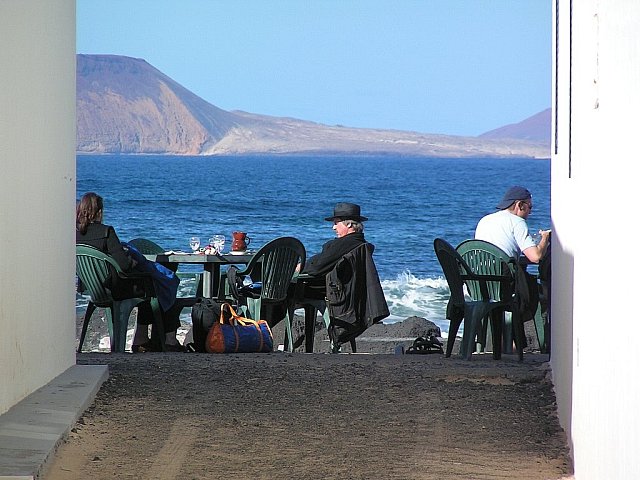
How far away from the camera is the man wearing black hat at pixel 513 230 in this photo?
27.8ft

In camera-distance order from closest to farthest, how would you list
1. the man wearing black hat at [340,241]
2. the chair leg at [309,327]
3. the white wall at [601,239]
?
the white wall at [601,239], the man wearing black hat at [340,241], the chair leg at [309,327]

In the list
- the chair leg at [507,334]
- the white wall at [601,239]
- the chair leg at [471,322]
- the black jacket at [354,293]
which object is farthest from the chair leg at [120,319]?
the white wall at [601,239]

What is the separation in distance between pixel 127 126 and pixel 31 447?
11103 cm

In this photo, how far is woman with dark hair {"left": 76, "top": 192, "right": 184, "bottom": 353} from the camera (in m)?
8.33

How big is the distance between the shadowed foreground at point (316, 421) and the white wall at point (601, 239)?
0.43m

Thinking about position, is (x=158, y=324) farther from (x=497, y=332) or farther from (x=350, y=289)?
(x=497, y=332)

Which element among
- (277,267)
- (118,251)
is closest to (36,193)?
(118,251)

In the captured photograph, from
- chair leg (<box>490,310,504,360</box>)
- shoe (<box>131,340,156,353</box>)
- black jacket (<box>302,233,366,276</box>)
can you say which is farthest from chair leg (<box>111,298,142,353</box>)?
chair leg (<box>490,310,504,360</box>)

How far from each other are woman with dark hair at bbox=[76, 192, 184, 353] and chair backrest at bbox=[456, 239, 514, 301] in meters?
2.09

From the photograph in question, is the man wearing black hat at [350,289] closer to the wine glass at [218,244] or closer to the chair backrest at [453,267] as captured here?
the chair backrest at [453,267]

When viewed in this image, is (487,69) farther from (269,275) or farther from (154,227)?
(269,275)

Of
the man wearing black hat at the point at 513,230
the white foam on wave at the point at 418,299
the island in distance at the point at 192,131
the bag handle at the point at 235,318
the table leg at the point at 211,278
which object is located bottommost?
the white foam on wave at the point at 418,299

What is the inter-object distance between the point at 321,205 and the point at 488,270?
1828 inches

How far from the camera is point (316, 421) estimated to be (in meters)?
5.74
